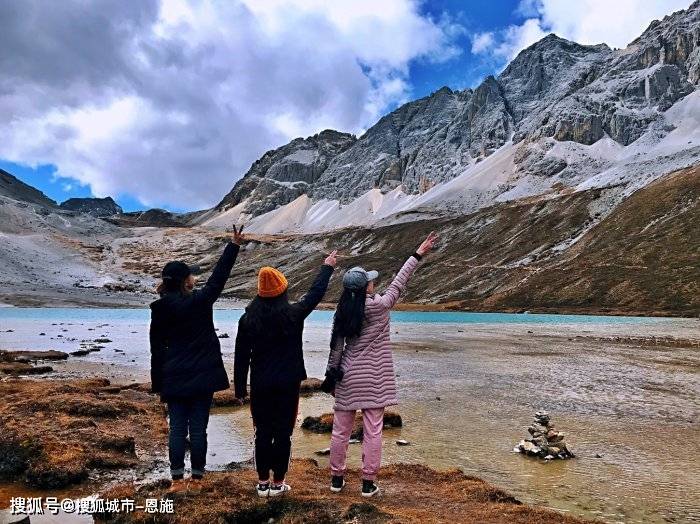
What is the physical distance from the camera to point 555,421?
16.8 m

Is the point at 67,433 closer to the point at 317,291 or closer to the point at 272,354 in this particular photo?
the point at 272,354

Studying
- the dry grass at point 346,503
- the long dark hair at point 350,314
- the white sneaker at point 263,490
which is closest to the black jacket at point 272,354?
the long dark hair at point 350,314

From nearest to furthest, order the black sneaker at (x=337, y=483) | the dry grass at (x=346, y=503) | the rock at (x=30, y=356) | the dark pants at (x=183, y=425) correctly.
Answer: the dry grass at (x=346, y=503) → the dark pants at (x=183, y=425) → the black sneaker at (x=337, y=483) → the rock at (x=30, y=356)

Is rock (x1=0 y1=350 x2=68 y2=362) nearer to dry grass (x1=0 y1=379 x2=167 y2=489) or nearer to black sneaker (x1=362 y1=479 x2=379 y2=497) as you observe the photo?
dry grass (x1=0 y1=379 x2=167 y2=489)

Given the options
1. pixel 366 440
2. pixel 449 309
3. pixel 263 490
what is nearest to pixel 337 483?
pixel 366 440

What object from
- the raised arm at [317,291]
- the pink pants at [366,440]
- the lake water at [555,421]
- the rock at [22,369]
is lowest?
the lake water at [555,421]

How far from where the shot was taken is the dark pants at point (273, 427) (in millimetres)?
7914

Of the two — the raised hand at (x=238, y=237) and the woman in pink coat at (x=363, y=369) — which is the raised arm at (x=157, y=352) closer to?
the raised hand at (x=238, y=237)

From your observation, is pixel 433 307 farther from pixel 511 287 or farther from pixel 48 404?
pixel 48 404

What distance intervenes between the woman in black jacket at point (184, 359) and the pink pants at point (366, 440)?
6.29 ft

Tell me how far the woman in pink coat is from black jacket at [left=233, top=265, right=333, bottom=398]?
0.63 metres

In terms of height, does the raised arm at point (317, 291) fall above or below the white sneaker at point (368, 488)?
above

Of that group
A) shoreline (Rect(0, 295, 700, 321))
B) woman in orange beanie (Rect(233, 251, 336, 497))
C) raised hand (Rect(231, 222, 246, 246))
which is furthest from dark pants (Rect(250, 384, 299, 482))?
shoreline (Rect(0, 295, 700, 321))

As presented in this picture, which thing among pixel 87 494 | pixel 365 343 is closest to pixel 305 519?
pixel 365 343
